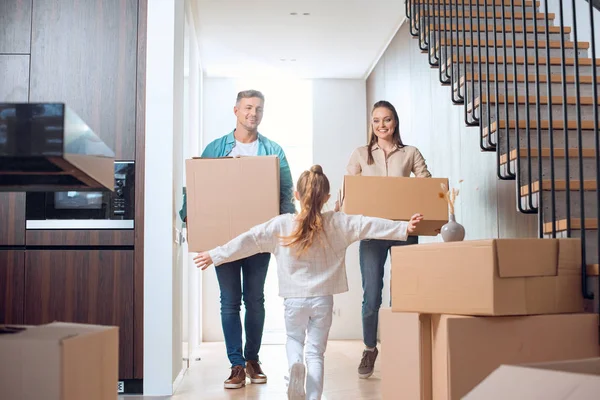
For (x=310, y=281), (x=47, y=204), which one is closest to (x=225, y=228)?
(x=310, y=281)

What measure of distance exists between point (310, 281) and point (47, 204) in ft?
4.02

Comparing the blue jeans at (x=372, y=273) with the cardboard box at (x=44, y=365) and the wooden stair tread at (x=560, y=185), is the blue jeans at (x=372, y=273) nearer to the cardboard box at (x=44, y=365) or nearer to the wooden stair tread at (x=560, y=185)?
the wooden stair tread at (x=560, y=185)

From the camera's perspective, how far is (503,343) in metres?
2.02

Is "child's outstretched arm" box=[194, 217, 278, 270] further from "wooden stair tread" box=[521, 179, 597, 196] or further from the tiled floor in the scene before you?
"wooden stair tread" box=[521, 179, 597, 196]

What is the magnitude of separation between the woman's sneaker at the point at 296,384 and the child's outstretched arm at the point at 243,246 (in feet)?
1.64

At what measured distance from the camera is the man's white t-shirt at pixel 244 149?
3.79 m

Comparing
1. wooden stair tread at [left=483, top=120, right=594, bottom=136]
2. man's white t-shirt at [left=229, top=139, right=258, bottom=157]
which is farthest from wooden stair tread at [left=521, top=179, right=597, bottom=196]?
man's white t-shirt at [left=229, top=139, right=258, bottom=157]

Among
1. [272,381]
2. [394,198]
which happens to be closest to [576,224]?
[394,198]

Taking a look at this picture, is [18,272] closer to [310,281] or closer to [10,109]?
[310,281]

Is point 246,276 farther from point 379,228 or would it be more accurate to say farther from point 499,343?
point 499,343

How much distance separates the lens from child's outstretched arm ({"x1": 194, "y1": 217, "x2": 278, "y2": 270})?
9.91ft

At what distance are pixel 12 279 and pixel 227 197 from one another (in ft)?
3.22

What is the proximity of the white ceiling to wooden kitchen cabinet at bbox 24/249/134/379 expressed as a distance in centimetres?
245

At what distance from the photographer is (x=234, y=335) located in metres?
3.64
